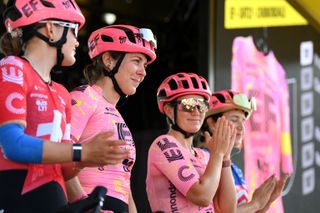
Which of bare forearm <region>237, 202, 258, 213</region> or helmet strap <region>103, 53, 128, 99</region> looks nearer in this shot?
helmet strap <region>103, 53, 128, 99</region>

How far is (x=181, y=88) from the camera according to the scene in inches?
186

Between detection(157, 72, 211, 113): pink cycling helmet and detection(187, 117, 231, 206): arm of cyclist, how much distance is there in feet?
1.70

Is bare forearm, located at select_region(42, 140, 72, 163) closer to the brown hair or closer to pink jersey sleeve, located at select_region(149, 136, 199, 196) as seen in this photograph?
the brown hair

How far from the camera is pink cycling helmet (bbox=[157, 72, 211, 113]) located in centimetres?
472

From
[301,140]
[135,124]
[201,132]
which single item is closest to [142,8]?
[135,124]

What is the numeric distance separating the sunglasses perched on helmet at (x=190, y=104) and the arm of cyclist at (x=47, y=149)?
163cm

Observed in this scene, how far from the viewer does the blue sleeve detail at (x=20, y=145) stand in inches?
119

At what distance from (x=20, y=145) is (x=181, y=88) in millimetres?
1824

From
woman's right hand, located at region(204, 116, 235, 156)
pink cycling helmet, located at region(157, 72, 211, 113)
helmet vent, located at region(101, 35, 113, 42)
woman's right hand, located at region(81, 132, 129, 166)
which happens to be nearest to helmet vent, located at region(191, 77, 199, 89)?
pink cycling helmet, located at region(157, 72, 211, 113)

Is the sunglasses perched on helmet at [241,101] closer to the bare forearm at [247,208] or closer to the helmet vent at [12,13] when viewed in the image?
the bare forearm at [247,208]

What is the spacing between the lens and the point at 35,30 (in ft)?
10.8

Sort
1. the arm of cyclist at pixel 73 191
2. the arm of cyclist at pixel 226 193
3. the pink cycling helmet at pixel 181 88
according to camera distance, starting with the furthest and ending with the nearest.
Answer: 1. the pink cycling helmet at pixel 181 88
2. the arm of cyclist at pixel 226 193
3. the arm of cyclist at pixel 73 191

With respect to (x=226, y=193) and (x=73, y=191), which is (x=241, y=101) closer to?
(x=226, y=193)

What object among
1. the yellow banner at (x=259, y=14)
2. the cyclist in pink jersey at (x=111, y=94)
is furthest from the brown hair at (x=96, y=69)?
the yellow banner at (x=259, y=14)
